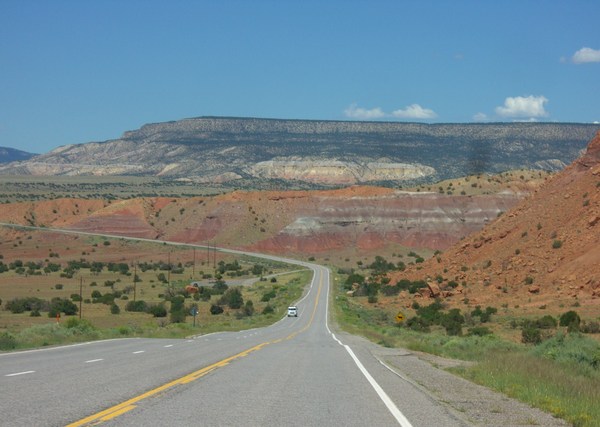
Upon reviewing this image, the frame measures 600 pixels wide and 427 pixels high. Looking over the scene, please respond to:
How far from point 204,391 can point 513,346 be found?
57.8ft

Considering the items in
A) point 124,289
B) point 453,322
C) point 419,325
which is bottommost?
point 124,289

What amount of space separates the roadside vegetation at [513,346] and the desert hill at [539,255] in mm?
3105

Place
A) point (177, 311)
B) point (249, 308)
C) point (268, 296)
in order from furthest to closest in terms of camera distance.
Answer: point (268, 296) < point (249, 308) < point (177, 311)

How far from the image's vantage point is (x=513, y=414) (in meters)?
11.5

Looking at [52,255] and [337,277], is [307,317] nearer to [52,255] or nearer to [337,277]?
[337,277]

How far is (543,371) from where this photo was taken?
1736 cm

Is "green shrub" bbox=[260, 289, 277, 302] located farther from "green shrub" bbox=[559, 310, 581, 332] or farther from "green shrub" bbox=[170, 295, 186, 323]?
"green shrub" bbox=[559, 310, 581, 332]

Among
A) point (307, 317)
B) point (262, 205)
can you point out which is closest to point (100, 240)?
point (262, 205)

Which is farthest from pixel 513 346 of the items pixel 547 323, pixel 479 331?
pixel 547 323

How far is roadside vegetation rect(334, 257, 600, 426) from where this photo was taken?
13.6 meters

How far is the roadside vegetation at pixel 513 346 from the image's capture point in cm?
1364

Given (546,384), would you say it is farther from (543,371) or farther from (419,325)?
(419,325)

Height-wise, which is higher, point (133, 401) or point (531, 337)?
point (133, 401)

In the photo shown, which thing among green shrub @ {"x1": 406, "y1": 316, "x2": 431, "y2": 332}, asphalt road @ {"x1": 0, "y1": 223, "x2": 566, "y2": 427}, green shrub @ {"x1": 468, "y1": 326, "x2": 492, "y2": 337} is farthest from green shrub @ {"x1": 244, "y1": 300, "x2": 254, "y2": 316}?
asphalt road @ {"x1": 0, "y1": 223, "x2": 566, "y2": 427}
